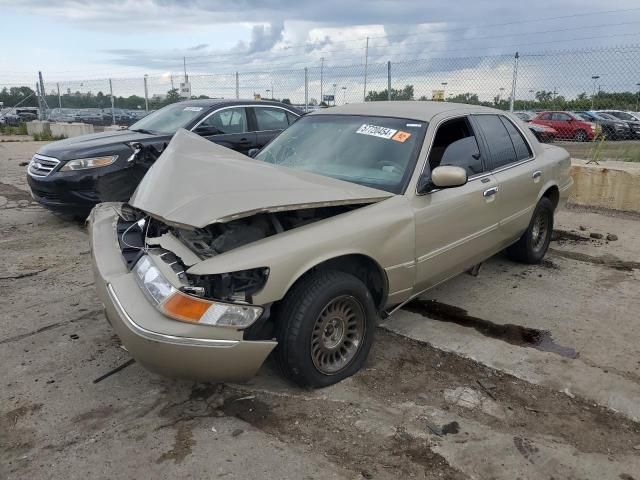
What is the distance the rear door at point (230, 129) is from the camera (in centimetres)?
720

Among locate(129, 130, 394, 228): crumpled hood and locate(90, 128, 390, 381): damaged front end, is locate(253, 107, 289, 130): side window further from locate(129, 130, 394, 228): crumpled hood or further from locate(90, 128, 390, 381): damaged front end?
locate(90, 128, 390, 381): damaged front end

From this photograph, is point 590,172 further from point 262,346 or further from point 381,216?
point 262,346

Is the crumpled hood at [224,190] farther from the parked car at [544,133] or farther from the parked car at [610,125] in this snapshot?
the parked car at [610,125]

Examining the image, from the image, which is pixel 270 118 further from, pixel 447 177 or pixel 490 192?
pixel 447 177

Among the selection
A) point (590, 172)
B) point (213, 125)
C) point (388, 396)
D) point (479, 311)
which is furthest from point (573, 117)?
point (388, 396)

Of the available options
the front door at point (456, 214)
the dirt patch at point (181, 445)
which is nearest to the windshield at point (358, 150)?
the front door at point (456, 214)

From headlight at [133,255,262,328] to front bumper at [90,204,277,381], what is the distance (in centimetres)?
3

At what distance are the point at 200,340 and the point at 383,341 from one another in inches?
63.8

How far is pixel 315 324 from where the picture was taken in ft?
9.40

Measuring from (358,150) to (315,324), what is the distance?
145 cm

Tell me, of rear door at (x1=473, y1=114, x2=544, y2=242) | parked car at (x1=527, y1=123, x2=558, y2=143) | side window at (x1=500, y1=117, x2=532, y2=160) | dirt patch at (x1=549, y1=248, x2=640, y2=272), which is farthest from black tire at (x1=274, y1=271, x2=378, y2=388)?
parked car at (x1=527, y1=123, x2=558, y2=143)

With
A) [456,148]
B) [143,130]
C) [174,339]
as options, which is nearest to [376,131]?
[456,148]

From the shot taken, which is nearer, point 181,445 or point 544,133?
point 181,445

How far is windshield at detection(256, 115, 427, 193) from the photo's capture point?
3.55m
